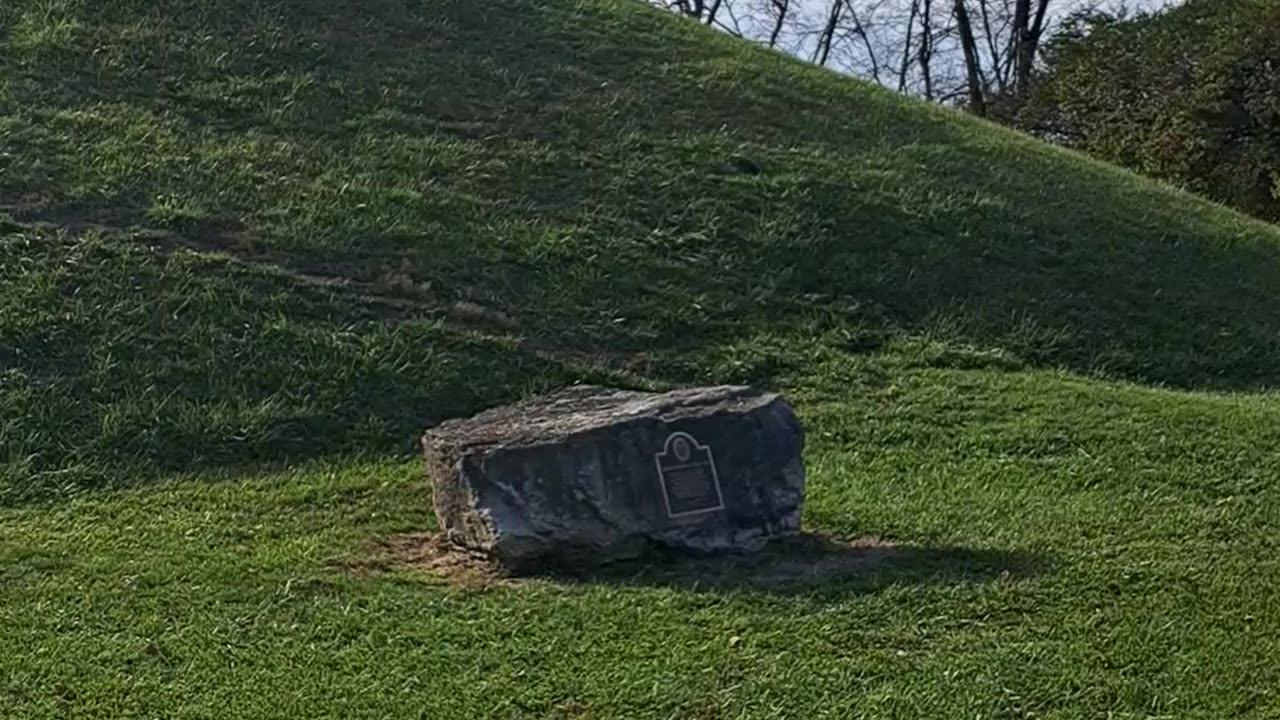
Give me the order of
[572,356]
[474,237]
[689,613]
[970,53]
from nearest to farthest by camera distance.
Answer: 1. [689,613]
2. [572,356]
3. [474,237]
4. [970,53]

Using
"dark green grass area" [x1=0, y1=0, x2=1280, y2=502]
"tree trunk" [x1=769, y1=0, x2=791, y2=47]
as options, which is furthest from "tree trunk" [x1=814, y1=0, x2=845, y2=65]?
"dark green grass area" [x1=0, y1=0, x2=1280, y2=502]

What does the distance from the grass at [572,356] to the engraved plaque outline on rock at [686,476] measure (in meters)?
0.28

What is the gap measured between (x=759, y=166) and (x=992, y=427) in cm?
391

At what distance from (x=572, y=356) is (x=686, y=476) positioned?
283 cm

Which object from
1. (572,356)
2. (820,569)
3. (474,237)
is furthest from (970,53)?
(820,569)

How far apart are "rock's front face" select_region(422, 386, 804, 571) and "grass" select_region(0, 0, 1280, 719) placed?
0.63 feet

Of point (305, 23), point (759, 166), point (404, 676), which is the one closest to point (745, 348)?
point (759, 166)

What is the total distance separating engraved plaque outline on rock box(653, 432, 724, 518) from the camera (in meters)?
4.39

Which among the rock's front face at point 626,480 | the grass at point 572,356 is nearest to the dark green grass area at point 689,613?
the grass at point 572,356

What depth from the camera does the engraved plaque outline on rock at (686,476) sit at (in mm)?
4391

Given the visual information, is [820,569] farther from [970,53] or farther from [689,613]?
[970,53]

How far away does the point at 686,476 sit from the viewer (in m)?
4.41

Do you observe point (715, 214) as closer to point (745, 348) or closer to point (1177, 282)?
point (745, 348)

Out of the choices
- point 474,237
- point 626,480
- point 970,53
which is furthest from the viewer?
point 970,53
